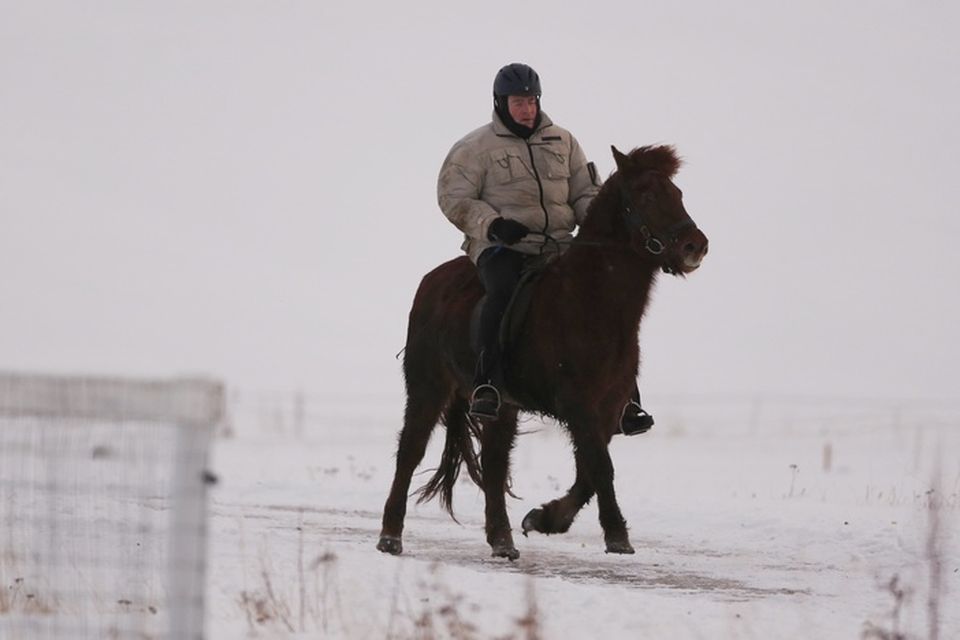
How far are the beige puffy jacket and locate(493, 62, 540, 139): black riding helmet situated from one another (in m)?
0.06

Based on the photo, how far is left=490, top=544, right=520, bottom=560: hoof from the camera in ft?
36.9

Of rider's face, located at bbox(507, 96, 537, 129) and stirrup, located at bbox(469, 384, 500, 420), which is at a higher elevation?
rider's face, located at bbox(507, 96, 537, 129)

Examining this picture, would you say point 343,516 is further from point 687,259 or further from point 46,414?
point 46,414

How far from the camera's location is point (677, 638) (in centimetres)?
758

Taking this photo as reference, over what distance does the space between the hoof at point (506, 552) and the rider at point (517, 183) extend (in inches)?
45.1

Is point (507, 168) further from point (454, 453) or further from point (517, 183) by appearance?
point (454, 453)

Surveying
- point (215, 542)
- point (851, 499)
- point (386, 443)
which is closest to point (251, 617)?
point (215, 542)

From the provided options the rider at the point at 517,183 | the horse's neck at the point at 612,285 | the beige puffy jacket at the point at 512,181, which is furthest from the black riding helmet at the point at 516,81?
the horse's neck at the point at 612,285

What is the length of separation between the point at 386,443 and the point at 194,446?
30.3 meters

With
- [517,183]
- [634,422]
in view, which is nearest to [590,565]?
[634,422]

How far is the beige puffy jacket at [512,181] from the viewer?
38.5 ft

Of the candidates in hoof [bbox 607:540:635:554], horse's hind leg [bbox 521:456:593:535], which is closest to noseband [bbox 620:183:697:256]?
horse's hind leg [bbox 521:456:593:535]

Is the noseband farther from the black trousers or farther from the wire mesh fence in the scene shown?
the wire mesh fence

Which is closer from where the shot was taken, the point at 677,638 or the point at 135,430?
the point at 135,430
